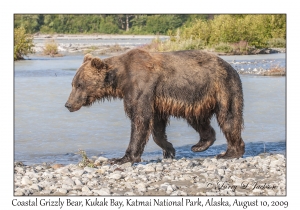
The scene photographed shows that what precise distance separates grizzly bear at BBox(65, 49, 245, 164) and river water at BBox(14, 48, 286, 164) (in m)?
1.04

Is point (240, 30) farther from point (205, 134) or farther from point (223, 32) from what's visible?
point (205, 134)

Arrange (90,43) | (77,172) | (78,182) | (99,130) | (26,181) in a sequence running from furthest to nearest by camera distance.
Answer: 1. (90,43)
2. (99,130)
3. (77,172)
4. (26,181)
5. (78,182)

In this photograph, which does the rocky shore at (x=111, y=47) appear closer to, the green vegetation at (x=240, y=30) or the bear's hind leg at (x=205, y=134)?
the green vegetation at (x=240, y=30)

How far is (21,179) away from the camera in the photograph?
7.58 m

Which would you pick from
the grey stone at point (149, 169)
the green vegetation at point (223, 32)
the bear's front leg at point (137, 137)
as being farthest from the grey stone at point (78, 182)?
the green vegetation at point (223, 32)

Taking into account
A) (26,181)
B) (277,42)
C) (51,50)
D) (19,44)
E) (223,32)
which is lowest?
(26,181)

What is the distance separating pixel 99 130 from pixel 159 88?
343 cm

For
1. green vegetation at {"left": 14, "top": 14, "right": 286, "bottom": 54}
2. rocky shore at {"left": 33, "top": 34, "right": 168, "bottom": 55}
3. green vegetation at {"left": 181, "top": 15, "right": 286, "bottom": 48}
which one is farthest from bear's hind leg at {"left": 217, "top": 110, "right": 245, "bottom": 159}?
rocky shore at {"left": 33, "top": 34, "right": 168, "bottom": 55}

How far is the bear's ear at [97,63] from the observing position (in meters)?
8.55

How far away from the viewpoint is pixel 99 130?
11.7 meters

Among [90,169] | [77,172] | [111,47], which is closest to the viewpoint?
[77,172]

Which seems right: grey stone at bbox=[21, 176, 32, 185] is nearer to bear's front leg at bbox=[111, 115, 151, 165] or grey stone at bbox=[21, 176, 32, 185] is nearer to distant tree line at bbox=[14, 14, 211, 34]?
bear's front leg at bbox=[111, 115, 151, 165]

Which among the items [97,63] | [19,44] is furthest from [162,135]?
[19,44]

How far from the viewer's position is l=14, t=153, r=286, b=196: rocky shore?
269 inches
